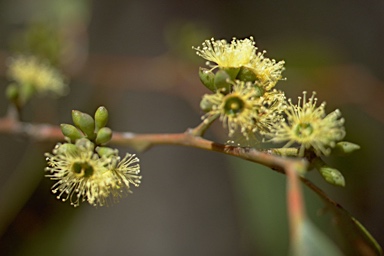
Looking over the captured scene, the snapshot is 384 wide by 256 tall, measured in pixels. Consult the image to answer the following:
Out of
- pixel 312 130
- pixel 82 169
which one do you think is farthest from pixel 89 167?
pixel 312 130

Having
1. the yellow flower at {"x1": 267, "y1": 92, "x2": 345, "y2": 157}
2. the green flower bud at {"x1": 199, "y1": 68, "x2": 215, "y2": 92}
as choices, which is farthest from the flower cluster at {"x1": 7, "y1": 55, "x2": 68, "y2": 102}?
the yellow flower at {"x1": 267, "y1": 92, "x2": 345, "y2": 157}

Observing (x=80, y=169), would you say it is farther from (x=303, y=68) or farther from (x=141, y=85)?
(x=303, y=68)

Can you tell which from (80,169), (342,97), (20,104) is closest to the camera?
(80,169)

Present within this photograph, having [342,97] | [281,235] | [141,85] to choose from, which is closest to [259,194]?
[281,235]

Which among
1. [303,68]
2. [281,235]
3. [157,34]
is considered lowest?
[281,235]

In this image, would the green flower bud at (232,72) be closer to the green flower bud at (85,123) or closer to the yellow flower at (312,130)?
the yellow flower at (312,130)
